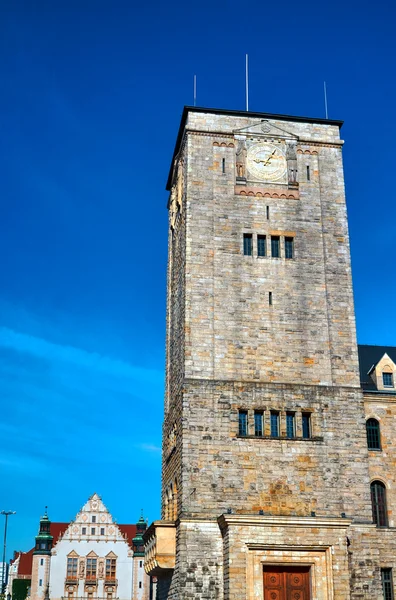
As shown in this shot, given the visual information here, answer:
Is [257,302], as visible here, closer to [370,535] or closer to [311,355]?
[311,355]

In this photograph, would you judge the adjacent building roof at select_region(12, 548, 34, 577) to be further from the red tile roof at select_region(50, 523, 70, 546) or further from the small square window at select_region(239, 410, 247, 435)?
the small square window at select_region(239, 410, 247, 435)

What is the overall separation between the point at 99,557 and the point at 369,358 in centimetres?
5837

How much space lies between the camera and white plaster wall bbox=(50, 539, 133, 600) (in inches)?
3637

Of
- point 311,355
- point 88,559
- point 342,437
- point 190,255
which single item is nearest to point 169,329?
Result: point 190,255

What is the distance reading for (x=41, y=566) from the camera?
3652 inches

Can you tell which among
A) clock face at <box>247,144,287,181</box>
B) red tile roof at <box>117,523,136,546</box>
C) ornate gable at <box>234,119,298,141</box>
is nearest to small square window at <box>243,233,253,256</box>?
clock face at <box>247,144,287,181</box>

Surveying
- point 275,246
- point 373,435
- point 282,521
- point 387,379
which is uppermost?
point 275,246

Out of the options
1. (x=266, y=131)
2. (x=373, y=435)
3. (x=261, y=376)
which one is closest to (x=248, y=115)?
(x=266, y=131)

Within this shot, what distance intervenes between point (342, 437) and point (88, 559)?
2518 inches

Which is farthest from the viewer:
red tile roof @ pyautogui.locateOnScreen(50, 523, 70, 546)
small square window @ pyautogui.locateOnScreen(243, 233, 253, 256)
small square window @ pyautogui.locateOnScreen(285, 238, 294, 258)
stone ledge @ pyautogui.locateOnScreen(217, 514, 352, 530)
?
red tile roof @ pyautogui.locateOnScreen(50, 523, 70, 546)

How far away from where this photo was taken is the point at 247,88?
47.7 metres

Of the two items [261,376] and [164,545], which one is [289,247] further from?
[164,545]

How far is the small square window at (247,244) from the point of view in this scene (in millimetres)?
41847

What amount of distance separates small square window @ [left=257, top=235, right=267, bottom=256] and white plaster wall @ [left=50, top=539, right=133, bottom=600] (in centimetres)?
6375
